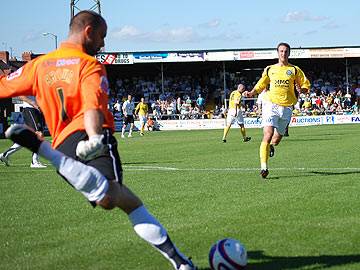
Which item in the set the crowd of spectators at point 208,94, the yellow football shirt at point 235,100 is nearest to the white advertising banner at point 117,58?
the crowd of spectators at point 208,94

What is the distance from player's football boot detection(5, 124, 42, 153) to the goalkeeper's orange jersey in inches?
16.5

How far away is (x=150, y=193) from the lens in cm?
972

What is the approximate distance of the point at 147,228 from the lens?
4918 mm

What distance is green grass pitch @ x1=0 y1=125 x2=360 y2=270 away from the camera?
221 inches

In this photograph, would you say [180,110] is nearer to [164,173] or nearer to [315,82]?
[315,82]

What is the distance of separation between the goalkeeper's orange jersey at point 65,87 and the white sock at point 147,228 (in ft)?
2.37

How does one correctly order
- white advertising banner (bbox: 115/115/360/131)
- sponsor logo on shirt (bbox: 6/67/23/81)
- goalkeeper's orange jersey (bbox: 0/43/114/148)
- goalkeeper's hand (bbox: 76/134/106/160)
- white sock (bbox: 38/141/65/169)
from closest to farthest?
goalkeeper's hand (bbox: 76/134/106/160)
white sock (bbox: 38/141/65/169)
goalkeeper's orange jersey (bbox: 0/43/114/148)
sponsor logo on shirt (bbox: 6/67/23/81)
white advertising banner (bbox: 115/115/360/131)

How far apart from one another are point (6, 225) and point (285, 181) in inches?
194

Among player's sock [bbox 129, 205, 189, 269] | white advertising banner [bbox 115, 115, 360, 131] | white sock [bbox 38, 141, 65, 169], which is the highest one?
white sock [bbox 38, 141, 65, 169]

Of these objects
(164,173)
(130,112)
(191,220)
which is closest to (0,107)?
(130,112)

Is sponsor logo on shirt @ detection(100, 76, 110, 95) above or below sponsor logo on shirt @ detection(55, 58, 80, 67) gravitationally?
below

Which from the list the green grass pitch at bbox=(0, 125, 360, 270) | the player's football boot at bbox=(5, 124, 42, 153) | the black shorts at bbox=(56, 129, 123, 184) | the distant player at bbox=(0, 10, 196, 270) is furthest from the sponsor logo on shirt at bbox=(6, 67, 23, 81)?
the green grass pitch at bbox=(0, 125, 360, 270)

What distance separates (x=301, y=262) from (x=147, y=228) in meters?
1.37

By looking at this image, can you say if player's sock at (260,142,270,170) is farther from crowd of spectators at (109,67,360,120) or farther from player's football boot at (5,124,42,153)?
crowd of spectators at (109,67,360,120)
